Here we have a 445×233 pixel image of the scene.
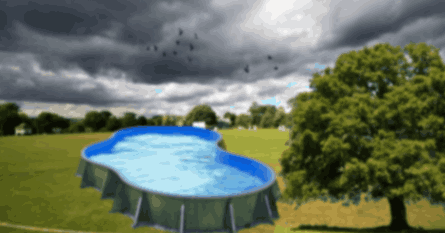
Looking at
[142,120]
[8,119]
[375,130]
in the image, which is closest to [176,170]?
[375,130]

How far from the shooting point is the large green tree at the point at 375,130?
684 centimetres

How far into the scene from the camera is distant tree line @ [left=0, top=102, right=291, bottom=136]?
56.7 metres

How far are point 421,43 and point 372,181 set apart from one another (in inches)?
203

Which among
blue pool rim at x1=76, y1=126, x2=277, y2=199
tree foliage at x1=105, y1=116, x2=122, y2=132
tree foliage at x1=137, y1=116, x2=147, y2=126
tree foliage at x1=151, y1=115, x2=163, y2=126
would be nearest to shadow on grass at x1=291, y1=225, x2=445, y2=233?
blue pool rim at x1=76, y1=126, x2=277, y2=199

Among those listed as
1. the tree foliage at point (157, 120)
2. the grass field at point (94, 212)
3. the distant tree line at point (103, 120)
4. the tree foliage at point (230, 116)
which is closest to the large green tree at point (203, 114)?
the distant tree line at point (103, 120)

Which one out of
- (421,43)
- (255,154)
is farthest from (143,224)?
(255,154)

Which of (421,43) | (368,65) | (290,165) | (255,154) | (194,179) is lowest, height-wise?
(194,179)

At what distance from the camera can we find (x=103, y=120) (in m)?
78.4

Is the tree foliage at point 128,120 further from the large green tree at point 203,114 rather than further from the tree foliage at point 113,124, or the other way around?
the large green tree at point 203,114

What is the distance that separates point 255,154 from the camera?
23047 mm

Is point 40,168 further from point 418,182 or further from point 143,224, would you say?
point 418,182

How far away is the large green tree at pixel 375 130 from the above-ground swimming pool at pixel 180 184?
200cm

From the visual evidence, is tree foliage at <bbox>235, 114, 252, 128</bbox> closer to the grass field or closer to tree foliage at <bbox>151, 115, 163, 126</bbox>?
tree foliage at <bbox>151, 115, 163, 126</bbox>

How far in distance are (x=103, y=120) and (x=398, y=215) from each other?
85222 millimetres
